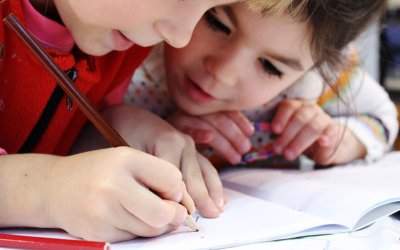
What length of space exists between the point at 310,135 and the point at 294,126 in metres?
0.03

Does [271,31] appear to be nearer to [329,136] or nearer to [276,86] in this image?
[276,86]

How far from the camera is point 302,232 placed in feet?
1.13

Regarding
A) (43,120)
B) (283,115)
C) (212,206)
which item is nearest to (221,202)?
(212,206)

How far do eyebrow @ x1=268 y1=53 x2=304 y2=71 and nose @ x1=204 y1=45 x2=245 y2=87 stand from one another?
46mm

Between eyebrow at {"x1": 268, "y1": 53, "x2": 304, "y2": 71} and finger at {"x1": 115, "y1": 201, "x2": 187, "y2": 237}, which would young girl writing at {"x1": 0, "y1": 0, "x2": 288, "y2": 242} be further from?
eyebrow at {"x1": 268, "y1": 53, "x2": 304, "y2": 71}

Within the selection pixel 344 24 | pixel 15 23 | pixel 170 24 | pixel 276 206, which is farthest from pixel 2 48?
pixel 344 24

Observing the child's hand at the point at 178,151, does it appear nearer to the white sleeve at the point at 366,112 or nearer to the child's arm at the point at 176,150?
the child's arm at the point at 176,150

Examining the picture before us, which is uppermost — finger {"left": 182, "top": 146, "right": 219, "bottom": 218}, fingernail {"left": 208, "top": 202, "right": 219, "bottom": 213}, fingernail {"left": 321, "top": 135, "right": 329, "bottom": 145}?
finger {"left": 182, "top": 146, "right": 219, "bottom": 218}

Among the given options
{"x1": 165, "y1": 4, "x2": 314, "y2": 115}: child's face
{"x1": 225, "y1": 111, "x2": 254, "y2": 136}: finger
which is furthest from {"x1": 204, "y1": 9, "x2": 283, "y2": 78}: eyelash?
{"x1": 225, "y1": 111, "x2": 254, "y2": 136}: finger

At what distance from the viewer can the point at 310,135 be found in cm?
69

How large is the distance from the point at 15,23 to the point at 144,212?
0.20 m

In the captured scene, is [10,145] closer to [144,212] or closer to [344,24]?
[144,212]

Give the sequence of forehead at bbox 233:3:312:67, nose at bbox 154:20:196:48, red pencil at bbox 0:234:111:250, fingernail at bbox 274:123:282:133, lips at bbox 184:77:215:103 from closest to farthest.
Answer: red pencil at bbox 0:234:111:250 < nose at bbox 154:20:196:48 < forehead at bbox 233:3:312:67 < lips at bbox 184:77:215:103 < fingernail at bbox 274:123:282:133

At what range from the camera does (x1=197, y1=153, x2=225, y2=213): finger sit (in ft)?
1.39
